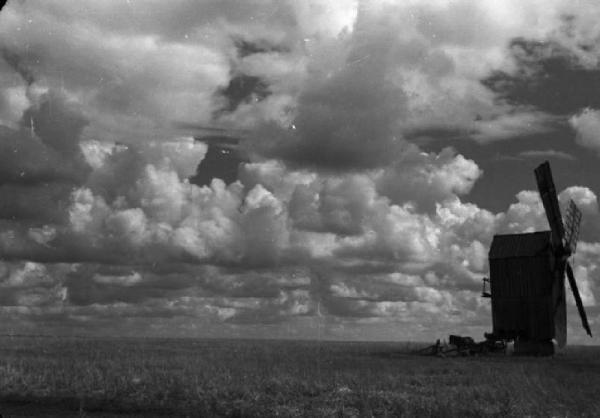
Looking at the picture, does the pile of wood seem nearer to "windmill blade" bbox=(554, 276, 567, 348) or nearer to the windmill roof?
"windmill blade" bbox=(554, 276, 567, 348)

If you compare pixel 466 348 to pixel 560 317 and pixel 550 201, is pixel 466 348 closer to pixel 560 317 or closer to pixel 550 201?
pixel 560 317

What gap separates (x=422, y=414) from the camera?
19.5 meters

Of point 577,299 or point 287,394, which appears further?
point 577,299

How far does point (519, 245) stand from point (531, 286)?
10.5 feet

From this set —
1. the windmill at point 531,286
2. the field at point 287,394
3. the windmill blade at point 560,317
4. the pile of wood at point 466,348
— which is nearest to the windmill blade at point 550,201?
the windmill at point 531,286

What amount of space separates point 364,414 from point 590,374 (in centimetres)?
1853

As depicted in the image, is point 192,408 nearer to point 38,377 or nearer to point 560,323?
point 38,377

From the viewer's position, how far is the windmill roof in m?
48.2

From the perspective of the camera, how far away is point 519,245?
161 ft

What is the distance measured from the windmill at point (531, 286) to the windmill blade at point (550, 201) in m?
0.07

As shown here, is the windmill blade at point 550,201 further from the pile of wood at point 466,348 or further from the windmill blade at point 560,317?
the pile of wood at point 466,348

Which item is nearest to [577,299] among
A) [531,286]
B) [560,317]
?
[560,317]

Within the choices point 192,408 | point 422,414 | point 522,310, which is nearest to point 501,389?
point 422,414

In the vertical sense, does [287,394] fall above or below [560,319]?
below
